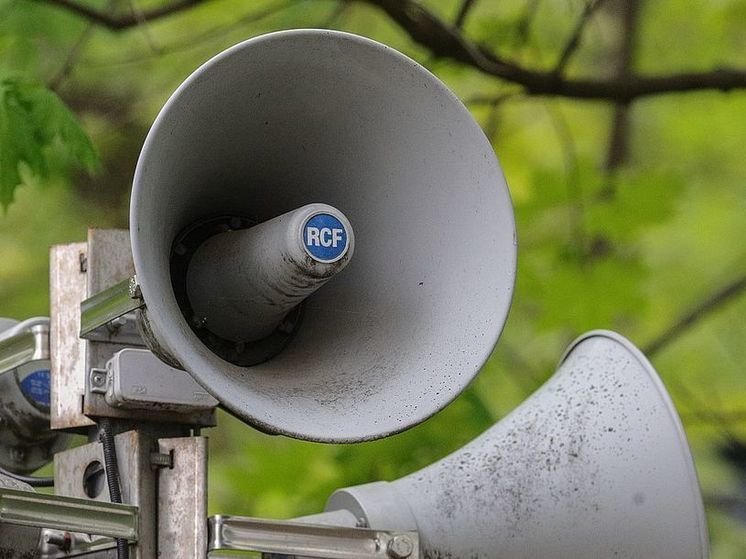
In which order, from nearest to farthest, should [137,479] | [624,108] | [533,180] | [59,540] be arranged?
1. [137,479]
2. [59,540]
3. [533,180]
4. [624,108]

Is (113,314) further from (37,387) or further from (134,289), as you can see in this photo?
(37,387)

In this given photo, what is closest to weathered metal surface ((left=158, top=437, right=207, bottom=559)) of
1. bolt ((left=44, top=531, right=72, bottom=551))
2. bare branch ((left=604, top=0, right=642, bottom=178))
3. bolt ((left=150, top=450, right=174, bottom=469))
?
bolt ((left=150, top=450, right=174, bottom=469))

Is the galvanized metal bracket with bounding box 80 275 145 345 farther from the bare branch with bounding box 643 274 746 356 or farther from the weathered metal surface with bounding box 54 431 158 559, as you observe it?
the bare branch with bounding box 643 274 746 356

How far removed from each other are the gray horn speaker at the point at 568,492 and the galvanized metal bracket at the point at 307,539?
4.9 inches

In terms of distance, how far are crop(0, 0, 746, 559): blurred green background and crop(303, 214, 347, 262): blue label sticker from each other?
0.98m

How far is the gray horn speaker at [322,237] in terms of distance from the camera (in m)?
1.69

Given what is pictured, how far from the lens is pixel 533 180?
3736 millimetres

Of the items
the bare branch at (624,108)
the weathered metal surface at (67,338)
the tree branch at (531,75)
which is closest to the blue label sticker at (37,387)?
the weathered metal surface at (67,338)

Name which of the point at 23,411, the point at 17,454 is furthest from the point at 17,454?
the point at 23,411

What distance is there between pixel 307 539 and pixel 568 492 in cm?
49

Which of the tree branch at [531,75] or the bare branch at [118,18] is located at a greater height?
the bare branch at [118,18]

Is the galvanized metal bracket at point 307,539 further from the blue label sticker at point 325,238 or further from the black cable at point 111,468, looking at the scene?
the blue label sticker at point 325,238

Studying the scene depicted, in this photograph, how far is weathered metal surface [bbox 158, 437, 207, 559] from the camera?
65.8 inches

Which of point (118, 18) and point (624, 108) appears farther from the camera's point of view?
point (624, 108)
